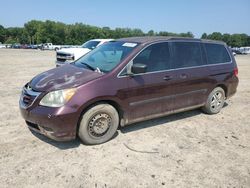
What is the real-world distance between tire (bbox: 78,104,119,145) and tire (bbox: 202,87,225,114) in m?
2.60

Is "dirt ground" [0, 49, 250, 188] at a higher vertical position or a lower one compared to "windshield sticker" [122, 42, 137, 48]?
lower

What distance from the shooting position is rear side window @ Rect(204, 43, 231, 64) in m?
5.74

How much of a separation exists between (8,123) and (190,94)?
12.5 ft

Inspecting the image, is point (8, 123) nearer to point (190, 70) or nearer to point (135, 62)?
point (135, 62)

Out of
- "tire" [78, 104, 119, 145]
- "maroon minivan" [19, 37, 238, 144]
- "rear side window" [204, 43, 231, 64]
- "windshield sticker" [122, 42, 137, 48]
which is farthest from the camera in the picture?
"rear side window" [204, 43, 231, 64]

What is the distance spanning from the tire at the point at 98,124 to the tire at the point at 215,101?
2.60m

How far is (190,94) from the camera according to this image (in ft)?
17.4

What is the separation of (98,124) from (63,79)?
955 millimetres

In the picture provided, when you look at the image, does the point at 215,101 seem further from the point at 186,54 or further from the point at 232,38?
the point at 232,38

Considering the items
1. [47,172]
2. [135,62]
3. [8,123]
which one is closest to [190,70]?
[135,62]

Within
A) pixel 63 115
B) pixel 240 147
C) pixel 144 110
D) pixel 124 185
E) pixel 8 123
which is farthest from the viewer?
pixel 8 123

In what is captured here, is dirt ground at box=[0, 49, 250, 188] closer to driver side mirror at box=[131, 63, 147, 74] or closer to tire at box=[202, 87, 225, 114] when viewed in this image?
tire at box=[202, 87, 225, 114]

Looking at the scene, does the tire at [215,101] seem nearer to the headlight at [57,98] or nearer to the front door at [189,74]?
the front door at [189,74]

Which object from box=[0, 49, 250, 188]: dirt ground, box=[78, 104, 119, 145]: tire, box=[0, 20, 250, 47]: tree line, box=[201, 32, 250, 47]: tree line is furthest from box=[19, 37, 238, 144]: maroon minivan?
box=[201, 32, 250, 47]: tree line
